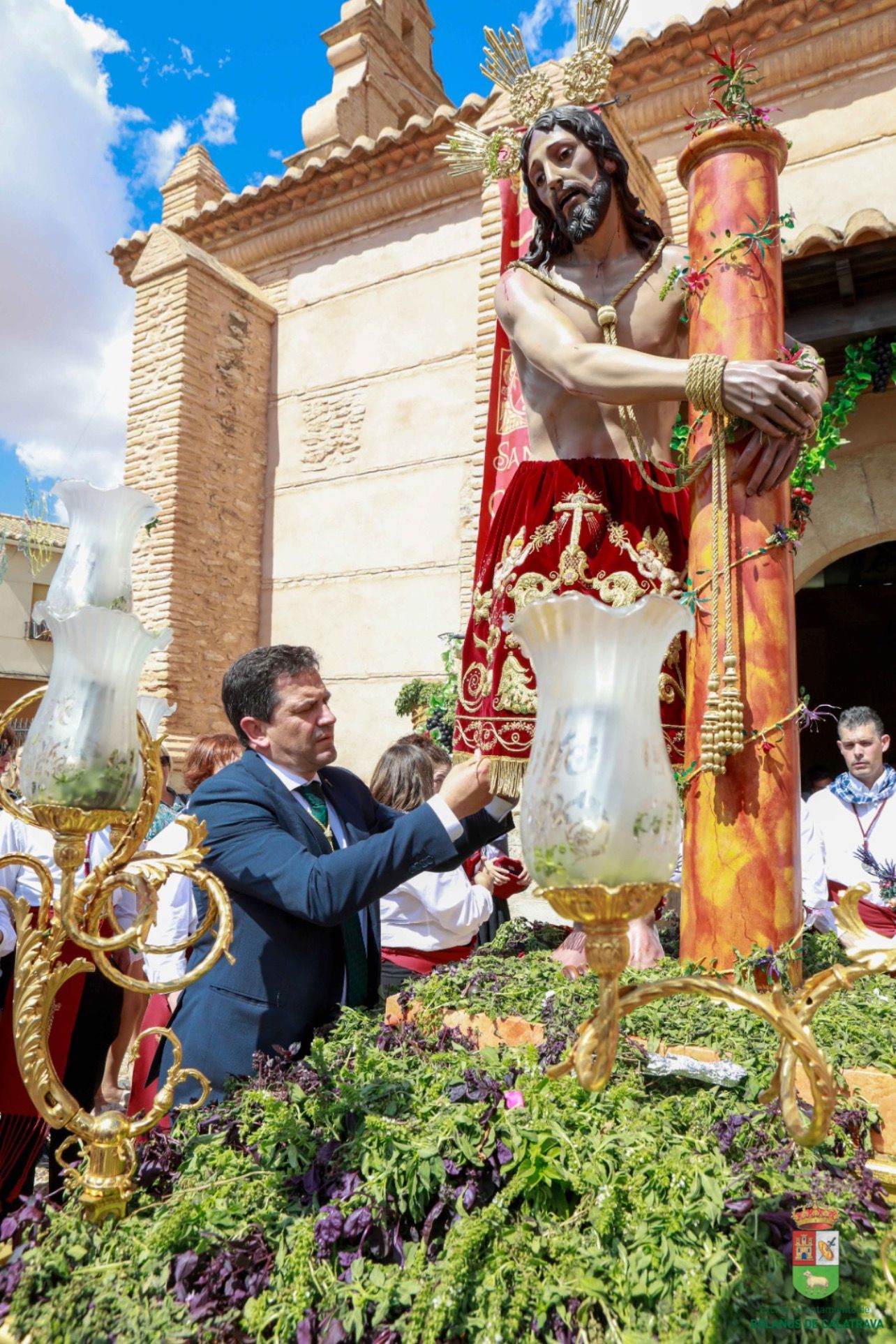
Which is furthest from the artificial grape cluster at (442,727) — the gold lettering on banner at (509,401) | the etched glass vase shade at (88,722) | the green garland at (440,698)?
the etched glass vase shade at (88,722)

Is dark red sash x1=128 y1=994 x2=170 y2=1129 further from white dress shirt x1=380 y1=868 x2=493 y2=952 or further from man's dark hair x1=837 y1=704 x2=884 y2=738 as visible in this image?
man's dark hair x1=837 y1=704 x2=884 y2=738

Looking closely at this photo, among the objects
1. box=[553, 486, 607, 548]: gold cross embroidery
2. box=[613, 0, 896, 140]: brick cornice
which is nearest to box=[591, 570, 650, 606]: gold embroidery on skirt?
box=[553, 486, 607, 548]: gold cross embroidery

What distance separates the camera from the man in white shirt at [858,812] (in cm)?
436

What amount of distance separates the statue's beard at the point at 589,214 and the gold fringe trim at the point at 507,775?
4.69 feet

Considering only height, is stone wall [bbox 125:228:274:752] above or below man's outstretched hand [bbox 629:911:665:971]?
above

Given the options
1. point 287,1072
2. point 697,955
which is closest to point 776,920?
point 697,955

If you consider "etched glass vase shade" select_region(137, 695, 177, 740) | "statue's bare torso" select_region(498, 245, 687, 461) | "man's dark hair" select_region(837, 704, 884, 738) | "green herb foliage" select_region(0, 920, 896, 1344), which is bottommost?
"green herb foliage" select_region(0, 920, 896, 1344)

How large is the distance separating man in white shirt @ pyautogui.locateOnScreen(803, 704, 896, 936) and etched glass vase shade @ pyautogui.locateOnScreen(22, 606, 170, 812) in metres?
3.50

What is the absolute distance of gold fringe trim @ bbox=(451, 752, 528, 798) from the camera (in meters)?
2.32

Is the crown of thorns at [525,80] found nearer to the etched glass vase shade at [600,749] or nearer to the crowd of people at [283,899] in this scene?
the crowd of people at [283,899]

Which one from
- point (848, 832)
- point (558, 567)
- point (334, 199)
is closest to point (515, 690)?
point (558, 567)

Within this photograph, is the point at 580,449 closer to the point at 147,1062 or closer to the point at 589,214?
the point at 589,214

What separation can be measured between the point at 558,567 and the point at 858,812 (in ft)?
9.57

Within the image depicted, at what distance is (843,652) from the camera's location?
467 inches
